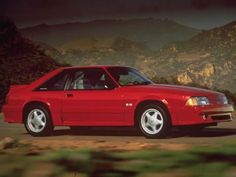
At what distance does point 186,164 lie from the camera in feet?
22.9

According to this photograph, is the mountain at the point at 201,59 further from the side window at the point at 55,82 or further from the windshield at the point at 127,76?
the side window at the point at 55,82

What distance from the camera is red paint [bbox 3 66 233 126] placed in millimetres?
12617

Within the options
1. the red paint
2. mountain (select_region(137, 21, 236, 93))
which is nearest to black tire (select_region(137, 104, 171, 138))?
the red paint

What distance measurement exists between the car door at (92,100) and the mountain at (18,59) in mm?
21120

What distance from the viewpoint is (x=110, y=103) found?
1324 cm

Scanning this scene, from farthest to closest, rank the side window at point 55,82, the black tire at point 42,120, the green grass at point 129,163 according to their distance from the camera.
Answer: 1. the side window at point 55,82
2. the black tire at point 42,120
3. the green grass at point 129,163

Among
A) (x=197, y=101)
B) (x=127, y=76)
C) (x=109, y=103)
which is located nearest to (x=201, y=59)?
(x=127, y=76)

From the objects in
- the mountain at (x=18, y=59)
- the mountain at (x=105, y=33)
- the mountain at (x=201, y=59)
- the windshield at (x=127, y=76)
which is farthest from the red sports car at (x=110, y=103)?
the mountain at (x=201, y=59)

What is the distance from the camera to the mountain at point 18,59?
38919 mm

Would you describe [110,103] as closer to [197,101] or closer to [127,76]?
[127,76]

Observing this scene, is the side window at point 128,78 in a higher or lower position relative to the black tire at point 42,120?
higher

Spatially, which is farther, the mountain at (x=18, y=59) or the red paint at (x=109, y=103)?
the mountain at (x=18, y=59)

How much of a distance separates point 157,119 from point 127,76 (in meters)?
1.73

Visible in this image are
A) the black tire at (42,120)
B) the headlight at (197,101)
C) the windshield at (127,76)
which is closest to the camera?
the headlight at (197,101)
